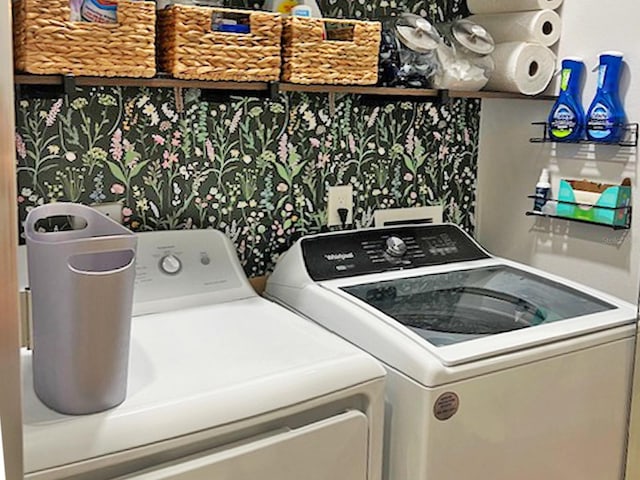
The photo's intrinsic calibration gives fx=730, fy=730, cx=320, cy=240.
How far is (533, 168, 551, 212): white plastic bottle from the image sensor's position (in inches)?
89.1

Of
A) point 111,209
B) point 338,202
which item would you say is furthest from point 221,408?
point 338,202

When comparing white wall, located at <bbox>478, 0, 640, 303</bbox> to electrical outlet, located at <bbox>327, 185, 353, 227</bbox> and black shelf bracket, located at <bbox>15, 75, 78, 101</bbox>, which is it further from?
black shelf bracket, located at <bbox>15, 75, 78, 101</bbox>

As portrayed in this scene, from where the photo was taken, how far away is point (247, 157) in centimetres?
209

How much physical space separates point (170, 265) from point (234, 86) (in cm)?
49

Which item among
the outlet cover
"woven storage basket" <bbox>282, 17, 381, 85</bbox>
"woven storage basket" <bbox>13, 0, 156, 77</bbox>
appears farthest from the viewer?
the outlet cover

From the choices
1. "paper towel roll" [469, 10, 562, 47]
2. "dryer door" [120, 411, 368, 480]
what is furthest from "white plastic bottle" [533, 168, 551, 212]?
"dryer door" [120, 411, 368, 480]

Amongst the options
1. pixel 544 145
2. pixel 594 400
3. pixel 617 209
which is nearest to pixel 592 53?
pixel 544 145

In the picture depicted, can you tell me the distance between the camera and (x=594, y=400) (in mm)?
1827

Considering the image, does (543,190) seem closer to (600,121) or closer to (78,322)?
(600,121)

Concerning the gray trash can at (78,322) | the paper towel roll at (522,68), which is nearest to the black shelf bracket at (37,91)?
the gray trash can at (78,322)

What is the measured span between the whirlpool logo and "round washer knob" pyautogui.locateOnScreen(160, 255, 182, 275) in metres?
0.41

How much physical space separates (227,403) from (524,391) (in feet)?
2.37

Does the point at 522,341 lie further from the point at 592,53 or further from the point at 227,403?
the point at 592,53

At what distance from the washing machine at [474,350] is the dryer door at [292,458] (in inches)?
5.7
